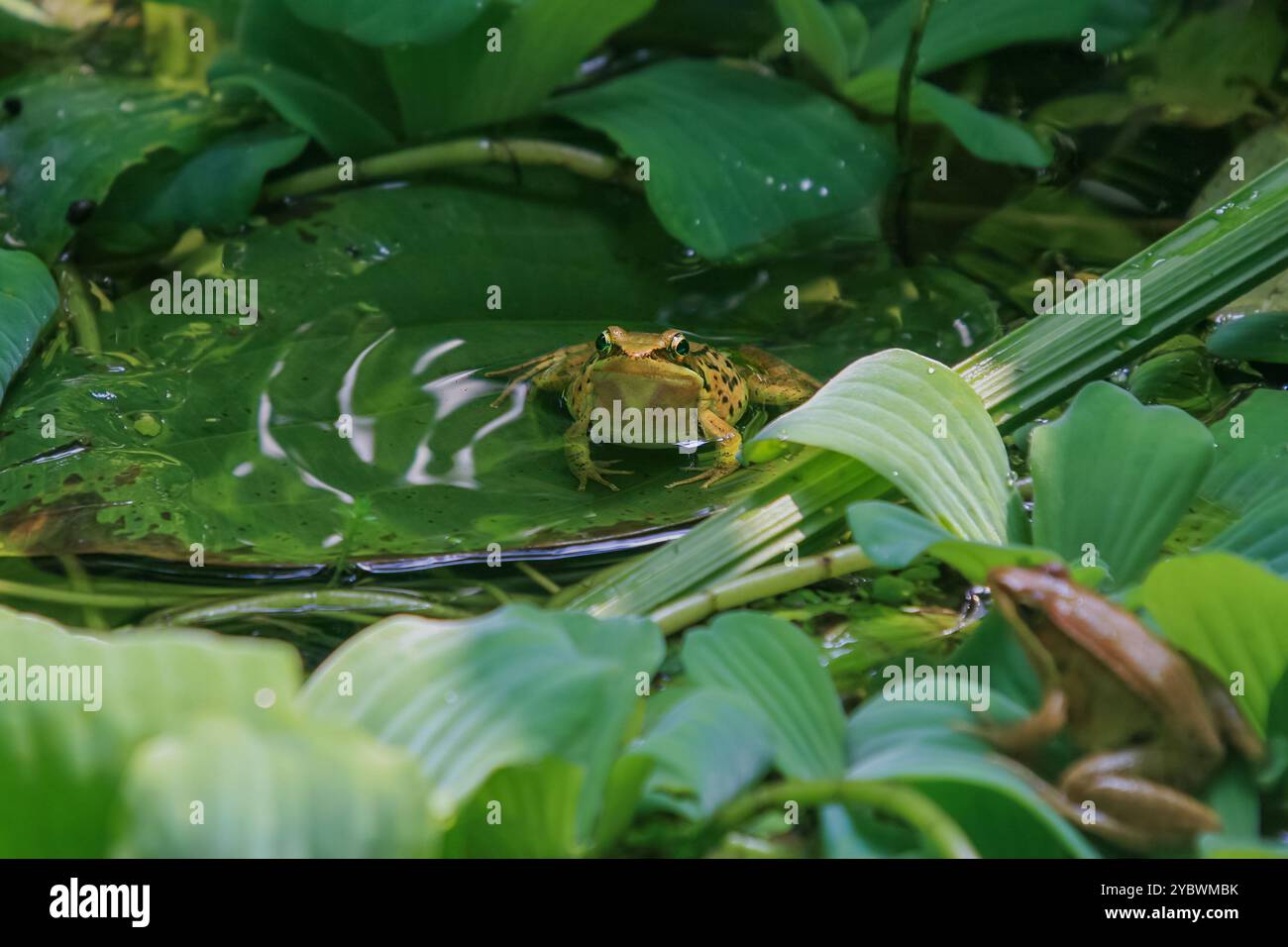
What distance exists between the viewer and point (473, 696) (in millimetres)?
1205

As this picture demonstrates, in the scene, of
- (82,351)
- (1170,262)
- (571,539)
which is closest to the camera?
(571,539)

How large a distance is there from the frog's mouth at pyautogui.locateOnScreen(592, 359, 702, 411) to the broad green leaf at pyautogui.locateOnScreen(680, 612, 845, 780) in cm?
115

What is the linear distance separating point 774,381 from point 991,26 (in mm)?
1305

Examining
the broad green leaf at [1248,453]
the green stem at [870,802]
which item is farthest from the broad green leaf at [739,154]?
the green stem at [870,802]

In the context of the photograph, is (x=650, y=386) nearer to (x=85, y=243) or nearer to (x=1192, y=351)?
(x=1192, y=351)

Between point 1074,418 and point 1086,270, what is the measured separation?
1.31 meters

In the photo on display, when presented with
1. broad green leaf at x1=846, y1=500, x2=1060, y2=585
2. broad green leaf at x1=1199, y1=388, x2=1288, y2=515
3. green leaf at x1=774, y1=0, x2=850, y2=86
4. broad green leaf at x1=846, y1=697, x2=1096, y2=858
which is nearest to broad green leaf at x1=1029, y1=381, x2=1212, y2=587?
broad green leaf at x1=846, y1=500, x2=1060, y2=585

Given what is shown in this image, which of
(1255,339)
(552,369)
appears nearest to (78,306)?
(552,369)

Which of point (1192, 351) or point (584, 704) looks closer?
point (584, 704)

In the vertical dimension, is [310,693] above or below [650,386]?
below

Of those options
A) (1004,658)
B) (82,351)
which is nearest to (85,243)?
(82,351)

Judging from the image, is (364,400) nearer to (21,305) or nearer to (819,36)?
(21,305)

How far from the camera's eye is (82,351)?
2529 millimetres
